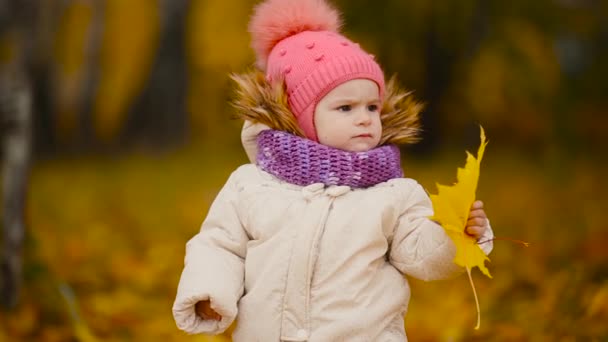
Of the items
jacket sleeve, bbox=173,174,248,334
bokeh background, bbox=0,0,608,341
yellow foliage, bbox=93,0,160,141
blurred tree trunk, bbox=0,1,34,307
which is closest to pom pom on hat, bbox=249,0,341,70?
jacket sleeve, bbox=173,174,248,334

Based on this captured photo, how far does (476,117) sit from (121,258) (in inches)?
97.6

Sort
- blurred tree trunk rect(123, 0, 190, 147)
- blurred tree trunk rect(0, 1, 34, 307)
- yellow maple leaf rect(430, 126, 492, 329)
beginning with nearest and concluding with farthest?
yellow maple leaf rect(430, 126, 492, 329) → blurred tree trunk rect(0, 1, 34, 307) → blurred tree trunk rect(123, 0, 190, 147)

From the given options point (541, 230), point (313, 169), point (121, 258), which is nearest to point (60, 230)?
point (121, 258)

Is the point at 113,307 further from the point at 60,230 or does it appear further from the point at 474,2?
the point at 474,2

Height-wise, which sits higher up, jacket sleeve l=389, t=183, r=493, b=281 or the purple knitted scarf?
the purple knitted scarf

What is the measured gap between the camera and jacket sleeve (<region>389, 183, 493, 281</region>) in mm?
2139

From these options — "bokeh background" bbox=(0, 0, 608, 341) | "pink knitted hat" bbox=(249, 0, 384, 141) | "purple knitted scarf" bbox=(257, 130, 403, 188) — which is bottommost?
"bokeh background" bbox=(0, 0, 608, 341)

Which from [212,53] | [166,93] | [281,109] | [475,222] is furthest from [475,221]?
[166,93]

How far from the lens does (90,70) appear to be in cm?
619

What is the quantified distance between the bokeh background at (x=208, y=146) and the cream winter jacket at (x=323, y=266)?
3.87ft

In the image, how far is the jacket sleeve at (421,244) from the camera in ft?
7.02

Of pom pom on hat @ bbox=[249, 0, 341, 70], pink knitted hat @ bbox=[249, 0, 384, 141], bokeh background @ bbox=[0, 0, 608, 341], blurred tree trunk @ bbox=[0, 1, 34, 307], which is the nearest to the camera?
pink knitted hat @ bbox=[249, 0, 384, 141]

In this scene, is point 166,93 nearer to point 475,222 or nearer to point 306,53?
point 306,53

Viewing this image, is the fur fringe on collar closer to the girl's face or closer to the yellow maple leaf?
the girl's face
